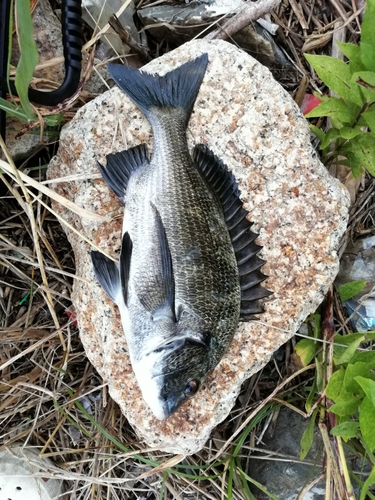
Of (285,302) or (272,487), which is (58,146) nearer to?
(285,302)

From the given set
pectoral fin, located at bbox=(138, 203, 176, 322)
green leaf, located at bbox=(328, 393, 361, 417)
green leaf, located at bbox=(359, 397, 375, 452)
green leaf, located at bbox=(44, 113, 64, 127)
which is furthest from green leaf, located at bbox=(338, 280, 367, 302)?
green leaf, located at bbox=(44, 113, 64, 127)

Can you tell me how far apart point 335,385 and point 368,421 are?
0.31 m

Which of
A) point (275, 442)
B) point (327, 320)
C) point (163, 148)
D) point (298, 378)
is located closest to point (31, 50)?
point (163, 148)

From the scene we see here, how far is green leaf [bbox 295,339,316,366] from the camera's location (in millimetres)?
2852

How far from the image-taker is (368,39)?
2.17 metres

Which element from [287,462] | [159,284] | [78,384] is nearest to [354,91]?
[159,284]

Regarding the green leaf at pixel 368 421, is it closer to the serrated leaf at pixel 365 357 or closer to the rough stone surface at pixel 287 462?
the serrated leaf at pixel 365 357

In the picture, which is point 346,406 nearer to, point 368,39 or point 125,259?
point 125,259

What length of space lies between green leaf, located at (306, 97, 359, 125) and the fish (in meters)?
0.49

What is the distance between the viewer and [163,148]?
8.41 ft

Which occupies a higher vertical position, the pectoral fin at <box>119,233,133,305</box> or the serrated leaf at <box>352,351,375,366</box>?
the pectoral fin at <box>119,233,133,305</box>

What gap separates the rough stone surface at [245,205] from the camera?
268cm

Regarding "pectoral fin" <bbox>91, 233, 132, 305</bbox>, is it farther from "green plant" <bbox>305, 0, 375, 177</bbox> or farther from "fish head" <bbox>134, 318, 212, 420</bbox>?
"green plant" <bbox>305, 0, 375, 177</bbox>

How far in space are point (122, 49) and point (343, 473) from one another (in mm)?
2611
